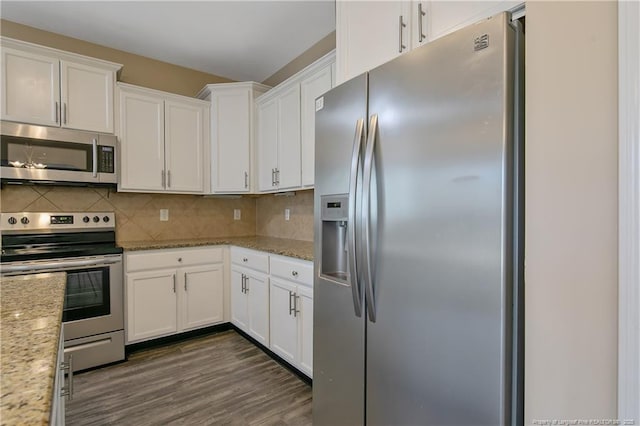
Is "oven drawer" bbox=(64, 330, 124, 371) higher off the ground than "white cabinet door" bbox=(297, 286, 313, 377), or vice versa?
"white cabinet door" bbox=(297, 286, 313, 377)

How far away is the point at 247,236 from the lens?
12.3 feet

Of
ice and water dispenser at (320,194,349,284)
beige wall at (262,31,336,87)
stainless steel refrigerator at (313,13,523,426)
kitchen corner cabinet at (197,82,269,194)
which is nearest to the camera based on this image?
stainless steel refrigerator at (313,13,523,426)

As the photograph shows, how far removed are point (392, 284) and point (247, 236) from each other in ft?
9.11

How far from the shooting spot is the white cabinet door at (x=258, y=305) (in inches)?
100

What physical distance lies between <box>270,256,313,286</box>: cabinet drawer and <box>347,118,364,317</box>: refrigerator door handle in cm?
78

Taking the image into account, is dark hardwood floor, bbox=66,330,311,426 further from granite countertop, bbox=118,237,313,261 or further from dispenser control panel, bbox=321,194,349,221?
dispenser control panel, bbox=321,194,349,221

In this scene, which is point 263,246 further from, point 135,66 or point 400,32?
point 135,66

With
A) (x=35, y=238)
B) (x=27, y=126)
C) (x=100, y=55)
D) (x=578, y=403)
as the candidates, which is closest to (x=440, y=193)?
(x=578, y=403)

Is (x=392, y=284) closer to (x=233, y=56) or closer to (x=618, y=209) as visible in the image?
(x=618, y=209)

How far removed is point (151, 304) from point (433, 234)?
2517mm

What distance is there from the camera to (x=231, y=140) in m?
3.17

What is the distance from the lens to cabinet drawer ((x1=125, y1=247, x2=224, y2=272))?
2648 millimetres

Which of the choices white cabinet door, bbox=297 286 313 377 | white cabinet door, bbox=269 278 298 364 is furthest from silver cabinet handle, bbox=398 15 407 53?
white cabinet door, bbox=269 278 298 364

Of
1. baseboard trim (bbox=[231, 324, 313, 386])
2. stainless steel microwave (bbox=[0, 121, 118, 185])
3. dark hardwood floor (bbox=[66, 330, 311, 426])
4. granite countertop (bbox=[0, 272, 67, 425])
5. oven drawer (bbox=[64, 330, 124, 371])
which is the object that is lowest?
dark hardwood floor (bbox=[66, 330, 311, 426])
